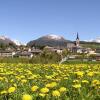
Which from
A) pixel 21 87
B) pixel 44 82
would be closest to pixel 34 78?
pixel 44 82

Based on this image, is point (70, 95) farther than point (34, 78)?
No

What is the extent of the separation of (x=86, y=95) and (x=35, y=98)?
2.54 ft

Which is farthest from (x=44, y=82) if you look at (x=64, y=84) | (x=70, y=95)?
(x=70, y=95)

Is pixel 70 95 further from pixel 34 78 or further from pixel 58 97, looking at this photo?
pixel 34 78

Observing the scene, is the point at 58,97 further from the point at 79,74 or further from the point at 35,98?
the point at 79,74

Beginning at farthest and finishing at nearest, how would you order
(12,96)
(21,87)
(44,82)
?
(44,82) → (21,87) → (12,96)

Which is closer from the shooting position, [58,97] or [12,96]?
[58,97]

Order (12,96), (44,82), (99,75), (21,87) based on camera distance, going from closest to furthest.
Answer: (12,96)
(21,87)
(44,82)
(99,75)

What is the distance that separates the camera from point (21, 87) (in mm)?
7023

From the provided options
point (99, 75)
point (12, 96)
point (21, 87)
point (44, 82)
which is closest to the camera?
point (12, 96)

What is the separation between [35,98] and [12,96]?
42cm

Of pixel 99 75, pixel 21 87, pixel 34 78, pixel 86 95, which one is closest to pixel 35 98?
pixel 86 95

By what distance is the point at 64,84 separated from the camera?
23.9 ft

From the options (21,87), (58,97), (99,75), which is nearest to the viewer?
(58,97)
